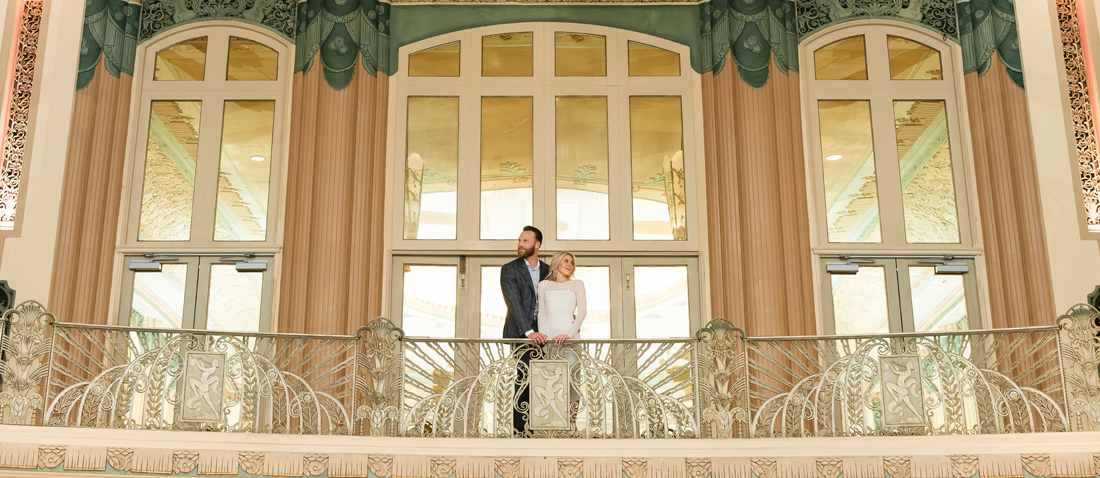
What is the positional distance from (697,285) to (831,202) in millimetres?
1665

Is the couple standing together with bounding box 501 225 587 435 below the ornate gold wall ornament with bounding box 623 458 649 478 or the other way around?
the other way around

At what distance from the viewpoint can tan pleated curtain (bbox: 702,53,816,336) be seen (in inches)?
416

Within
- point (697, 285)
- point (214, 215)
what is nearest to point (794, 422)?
point (697, 285)

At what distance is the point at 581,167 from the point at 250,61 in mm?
→ 3764

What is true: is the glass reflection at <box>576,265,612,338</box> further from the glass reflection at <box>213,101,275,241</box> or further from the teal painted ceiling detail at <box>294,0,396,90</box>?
the glass reflection at <box>213,101,275,241</box>

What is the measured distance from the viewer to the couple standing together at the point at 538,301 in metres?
8.20

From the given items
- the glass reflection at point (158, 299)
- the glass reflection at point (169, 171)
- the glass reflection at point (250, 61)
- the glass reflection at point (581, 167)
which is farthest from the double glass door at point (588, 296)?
the glass reflection at point (250, 61)

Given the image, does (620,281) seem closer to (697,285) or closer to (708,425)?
(697,285)

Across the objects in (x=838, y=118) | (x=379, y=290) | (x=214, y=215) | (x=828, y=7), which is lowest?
(x=379, y=290)

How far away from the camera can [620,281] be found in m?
10.9

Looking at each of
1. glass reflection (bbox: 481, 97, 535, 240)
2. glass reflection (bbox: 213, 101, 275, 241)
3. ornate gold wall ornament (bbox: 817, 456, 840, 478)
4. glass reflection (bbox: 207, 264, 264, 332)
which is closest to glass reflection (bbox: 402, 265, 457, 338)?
glass reflection (bbox: 481, 97, 535, 240)

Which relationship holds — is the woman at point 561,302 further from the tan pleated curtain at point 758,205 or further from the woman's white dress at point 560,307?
the tan pleated curtain at point 758,205

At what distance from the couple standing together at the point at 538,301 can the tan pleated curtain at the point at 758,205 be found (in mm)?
2682

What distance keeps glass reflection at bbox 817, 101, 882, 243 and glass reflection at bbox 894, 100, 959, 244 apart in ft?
1.05
